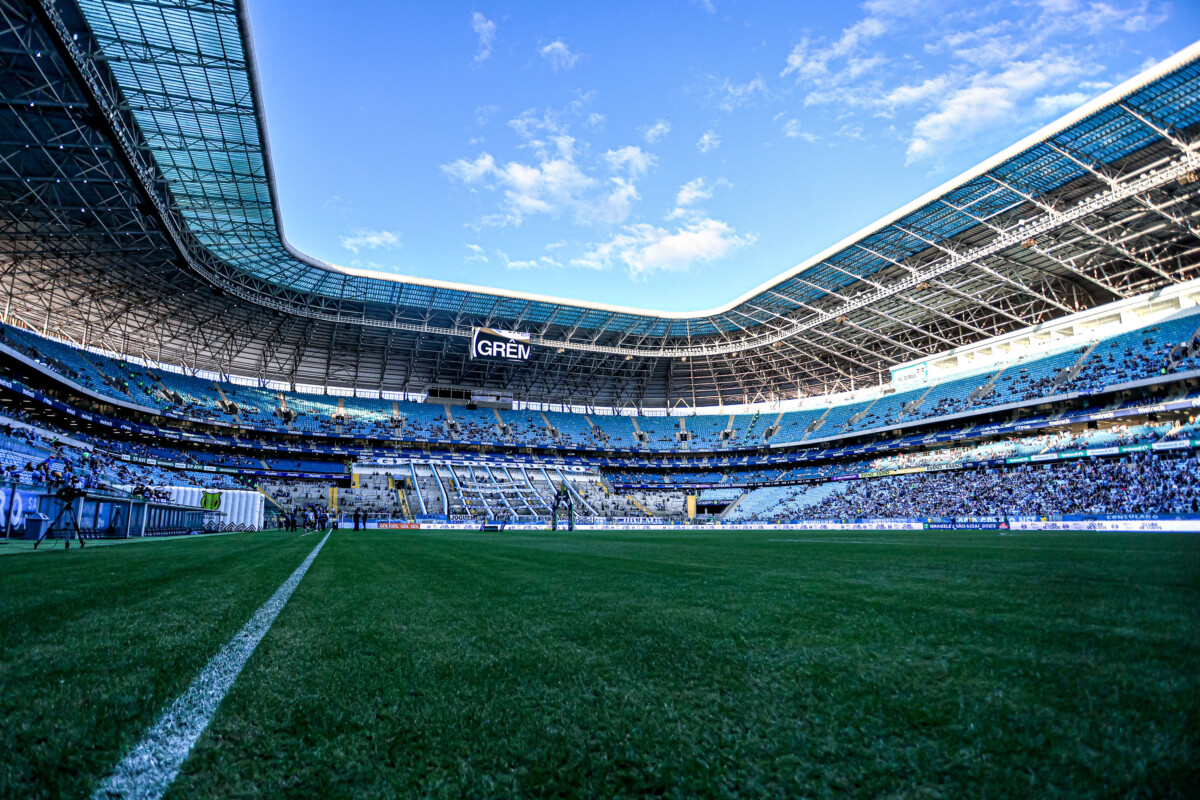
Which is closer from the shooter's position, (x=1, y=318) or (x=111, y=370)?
(x=1, y=318)

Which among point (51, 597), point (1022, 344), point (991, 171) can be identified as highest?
point (991, 171)

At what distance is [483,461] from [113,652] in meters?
54.5

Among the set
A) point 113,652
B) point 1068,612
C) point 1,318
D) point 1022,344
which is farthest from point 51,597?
point 1022,344

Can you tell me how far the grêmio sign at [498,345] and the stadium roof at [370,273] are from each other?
304cm

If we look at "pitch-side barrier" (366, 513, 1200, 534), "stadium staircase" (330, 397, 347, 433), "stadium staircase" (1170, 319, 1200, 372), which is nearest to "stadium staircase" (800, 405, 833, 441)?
"pitch-side barrier" (366, 513, 1200, 534)

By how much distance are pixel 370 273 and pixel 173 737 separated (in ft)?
137

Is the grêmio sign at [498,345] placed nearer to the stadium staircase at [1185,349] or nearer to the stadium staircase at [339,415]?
the stadium staircase at [339,415]

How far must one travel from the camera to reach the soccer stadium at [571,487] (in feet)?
5.41

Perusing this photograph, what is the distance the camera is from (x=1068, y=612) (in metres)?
3.41

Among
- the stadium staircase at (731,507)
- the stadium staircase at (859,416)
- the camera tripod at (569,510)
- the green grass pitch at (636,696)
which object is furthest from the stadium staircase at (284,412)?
the green grass pitch at (636,696)

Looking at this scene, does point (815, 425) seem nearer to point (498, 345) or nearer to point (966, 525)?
point (966, 525)

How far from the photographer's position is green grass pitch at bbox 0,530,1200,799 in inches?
54.5

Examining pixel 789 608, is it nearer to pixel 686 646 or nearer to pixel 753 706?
pixel 686 646

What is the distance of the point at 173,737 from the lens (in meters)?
1.68
